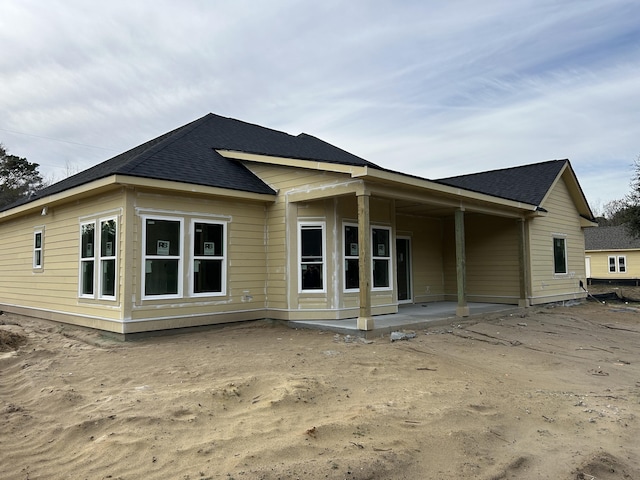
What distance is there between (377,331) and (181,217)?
177 inches

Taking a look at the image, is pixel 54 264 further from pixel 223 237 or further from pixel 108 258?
pixel 223 237

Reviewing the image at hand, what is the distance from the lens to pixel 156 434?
3.87 meters

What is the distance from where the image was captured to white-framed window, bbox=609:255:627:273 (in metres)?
32.8

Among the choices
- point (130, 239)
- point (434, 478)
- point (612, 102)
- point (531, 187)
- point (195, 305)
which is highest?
point (612, 102)

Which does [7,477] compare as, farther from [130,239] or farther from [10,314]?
[10,314]

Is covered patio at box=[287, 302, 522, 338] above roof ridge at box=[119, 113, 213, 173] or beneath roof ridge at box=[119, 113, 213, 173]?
beneath

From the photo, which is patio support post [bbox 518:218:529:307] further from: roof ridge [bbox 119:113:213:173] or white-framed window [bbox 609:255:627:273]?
white-framed window [bbox 609:255:627:273]

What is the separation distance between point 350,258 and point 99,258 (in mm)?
5316

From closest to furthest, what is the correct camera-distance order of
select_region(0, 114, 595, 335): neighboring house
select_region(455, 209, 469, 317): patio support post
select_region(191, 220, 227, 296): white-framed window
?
1. select_region(0, 114, 595, 335): neighboring house
2. select_region(191, 220, 227, 296): white-framed window
3. select_region(455, 209, 469, 317): patio support post

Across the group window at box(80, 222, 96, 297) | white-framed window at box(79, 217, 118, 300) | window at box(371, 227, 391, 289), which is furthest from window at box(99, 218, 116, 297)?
window at box(371, 227, 391, 289)

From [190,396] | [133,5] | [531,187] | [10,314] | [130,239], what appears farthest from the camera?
[531,187]

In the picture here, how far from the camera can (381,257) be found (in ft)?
36.1

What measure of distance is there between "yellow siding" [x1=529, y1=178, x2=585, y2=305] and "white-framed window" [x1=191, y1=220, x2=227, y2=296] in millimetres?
9686

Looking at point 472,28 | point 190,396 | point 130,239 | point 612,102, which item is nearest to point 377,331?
point 190,396
